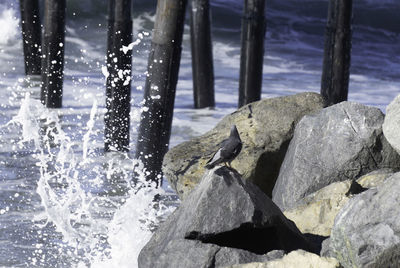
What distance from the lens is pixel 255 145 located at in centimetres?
667

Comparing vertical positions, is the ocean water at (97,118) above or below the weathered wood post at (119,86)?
below

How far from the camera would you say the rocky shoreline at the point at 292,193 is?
4699mm

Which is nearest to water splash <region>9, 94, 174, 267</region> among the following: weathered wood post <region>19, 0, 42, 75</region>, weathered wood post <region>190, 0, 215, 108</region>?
weathered wood post <region>190, 0, 215, 108</region>

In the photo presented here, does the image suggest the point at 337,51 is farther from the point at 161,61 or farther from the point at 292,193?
the point at 292,193

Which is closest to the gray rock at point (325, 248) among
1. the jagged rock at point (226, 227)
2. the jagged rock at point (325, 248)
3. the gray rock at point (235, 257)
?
the jagged rock at point (325, 248)

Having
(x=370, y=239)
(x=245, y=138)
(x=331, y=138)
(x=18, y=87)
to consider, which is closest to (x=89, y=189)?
(x=245, y=138)

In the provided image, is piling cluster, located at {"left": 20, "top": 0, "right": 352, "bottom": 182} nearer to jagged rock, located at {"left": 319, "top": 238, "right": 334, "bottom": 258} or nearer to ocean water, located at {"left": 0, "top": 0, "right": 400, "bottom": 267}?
ocean water, located at {"left": 0, "top": 0, "right": 400, "bottom": 267}

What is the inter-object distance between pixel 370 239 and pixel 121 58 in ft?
18.3

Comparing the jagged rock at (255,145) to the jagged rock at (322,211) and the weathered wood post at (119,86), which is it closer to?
the jagged rock at (322,211)

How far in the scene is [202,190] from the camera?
5.17 m

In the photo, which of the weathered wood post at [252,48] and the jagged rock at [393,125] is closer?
the jagged rock at [393,125]

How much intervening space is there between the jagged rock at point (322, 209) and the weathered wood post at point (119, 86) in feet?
13.2

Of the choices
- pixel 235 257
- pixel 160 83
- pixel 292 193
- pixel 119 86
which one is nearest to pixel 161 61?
pixel 160 83

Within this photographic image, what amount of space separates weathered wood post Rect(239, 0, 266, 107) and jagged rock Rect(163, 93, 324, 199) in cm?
375
